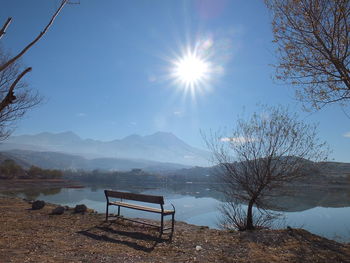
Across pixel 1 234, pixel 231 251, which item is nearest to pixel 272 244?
pixel 231 251

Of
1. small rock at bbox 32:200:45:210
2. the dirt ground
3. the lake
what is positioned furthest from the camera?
the lake

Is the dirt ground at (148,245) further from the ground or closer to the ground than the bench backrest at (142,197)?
closer to the ground

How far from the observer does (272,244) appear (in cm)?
680

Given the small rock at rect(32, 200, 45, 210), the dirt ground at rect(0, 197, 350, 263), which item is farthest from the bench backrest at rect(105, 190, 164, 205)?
the small rock at rect(32, 200, 45, 210)

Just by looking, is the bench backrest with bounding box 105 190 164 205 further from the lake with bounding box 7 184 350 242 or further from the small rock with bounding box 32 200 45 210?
the lake with bounding box 7 184 350 242

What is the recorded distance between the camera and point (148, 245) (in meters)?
6.88

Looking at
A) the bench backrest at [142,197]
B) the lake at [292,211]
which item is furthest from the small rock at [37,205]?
the bench backrest at [142,197]

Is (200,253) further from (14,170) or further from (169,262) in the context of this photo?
(14,170)

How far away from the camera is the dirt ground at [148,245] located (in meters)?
5.68

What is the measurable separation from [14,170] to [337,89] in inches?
3377

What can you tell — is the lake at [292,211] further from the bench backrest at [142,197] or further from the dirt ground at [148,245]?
the bench backrest at [142,197]

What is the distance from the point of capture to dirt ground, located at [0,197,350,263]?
5676mm

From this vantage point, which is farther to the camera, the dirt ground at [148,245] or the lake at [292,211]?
the lake at [292,211]

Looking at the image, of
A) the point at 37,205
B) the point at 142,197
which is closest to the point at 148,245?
the point at 142,197
